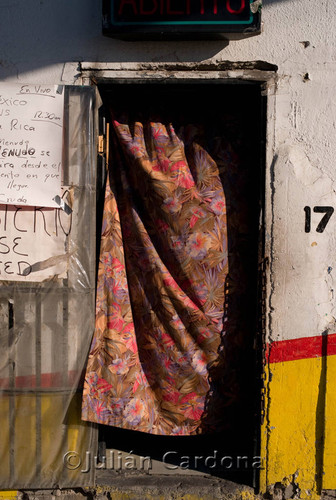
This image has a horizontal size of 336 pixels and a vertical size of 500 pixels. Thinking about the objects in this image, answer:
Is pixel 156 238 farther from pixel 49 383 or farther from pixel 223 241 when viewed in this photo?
pixel 49 383

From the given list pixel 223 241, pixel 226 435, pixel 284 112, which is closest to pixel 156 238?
pixel 223 241

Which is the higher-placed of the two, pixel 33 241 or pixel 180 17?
pixel 180 17

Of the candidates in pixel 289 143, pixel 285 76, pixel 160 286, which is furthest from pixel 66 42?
pixel 160 286

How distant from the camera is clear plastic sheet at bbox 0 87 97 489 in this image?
9.55 feet

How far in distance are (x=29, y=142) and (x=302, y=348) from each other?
208 centimetres

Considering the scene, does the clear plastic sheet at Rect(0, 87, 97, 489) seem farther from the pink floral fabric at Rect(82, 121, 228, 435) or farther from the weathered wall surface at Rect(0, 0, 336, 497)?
the weathered wall surface at Rect(0, 0, 336, 497)

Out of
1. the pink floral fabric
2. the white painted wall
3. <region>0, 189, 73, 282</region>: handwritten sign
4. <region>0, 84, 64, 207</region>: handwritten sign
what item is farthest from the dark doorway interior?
<region>0, 189, 73, 282</region>: handwritten sign

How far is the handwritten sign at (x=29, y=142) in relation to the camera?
2867 mm

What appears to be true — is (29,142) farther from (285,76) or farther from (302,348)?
(302,348)

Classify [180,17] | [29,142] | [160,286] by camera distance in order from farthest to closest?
[160,286]
[29,142]
[180,17]

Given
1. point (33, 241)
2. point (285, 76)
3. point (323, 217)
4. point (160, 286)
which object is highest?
point (285, 76)

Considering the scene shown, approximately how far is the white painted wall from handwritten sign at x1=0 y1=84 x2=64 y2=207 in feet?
0.44

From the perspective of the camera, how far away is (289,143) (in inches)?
114

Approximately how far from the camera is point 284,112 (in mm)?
2891
